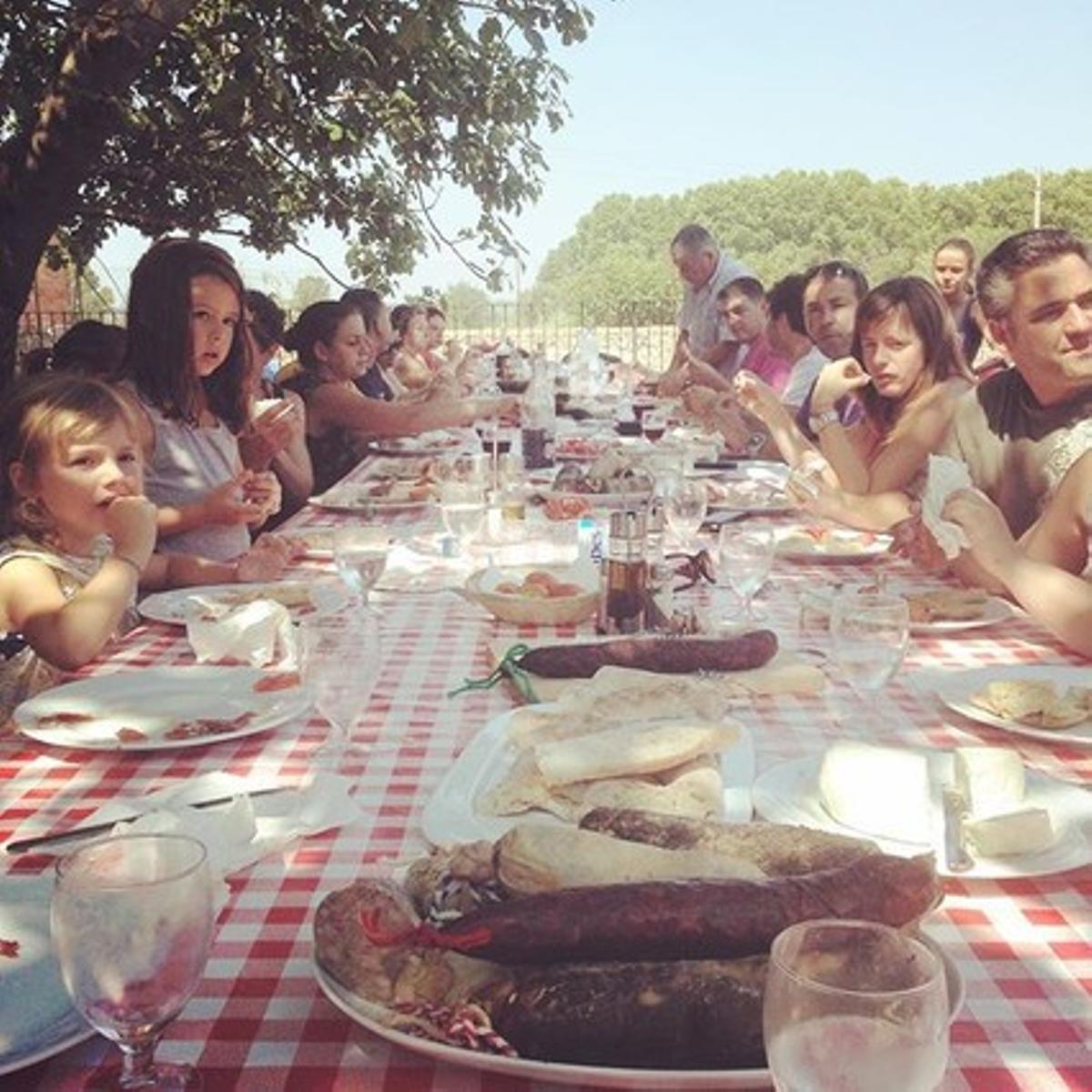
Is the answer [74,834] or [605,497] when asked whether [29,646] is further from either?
[605,497]

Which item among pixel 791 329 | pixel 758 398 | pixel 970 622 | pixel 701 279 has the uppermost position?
pixel 701 279

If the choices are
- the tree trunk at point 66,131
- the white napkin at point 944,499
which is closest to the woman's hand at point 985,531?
the white napkin at point 944,499

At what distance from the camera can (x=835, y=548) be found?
2.92 m

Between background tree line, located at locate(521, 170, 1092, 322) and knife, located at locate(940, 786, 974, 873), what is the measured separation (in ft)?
118

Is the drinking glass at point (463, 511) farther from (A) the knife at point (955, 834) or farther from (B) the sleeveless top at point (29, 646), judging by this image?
(A) the knife at point (955, 834)

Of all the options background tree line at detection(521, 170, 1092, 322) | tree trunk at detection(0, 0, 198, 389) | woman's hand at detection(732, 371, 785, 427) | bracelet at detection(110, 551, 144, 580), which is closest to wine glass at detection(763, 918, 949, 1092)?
bracelet at detection(110, 551, 144, 580)

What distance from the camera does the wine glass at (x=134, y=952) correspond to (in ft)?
2.97

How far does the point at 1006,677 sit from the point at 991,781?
55 centimetres

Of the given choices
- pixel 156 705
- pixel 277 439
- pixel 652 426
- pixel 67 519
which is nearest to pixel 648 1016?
pixel 156 705

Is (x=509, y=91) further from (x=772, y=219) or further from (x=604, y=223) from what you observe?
(x=604, y=223)

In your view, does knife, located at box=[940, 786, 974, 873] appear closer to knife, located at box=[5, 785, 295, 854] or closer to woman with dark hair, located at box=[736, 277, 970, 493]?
knife, located at box=[5, 785, 295, 854]

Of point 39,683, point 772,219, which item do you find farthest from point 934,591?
point 772,219

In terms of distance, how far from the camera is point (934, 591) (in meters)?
2.43

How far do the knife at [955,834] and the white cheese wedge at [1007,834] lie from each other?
0.5 inches
